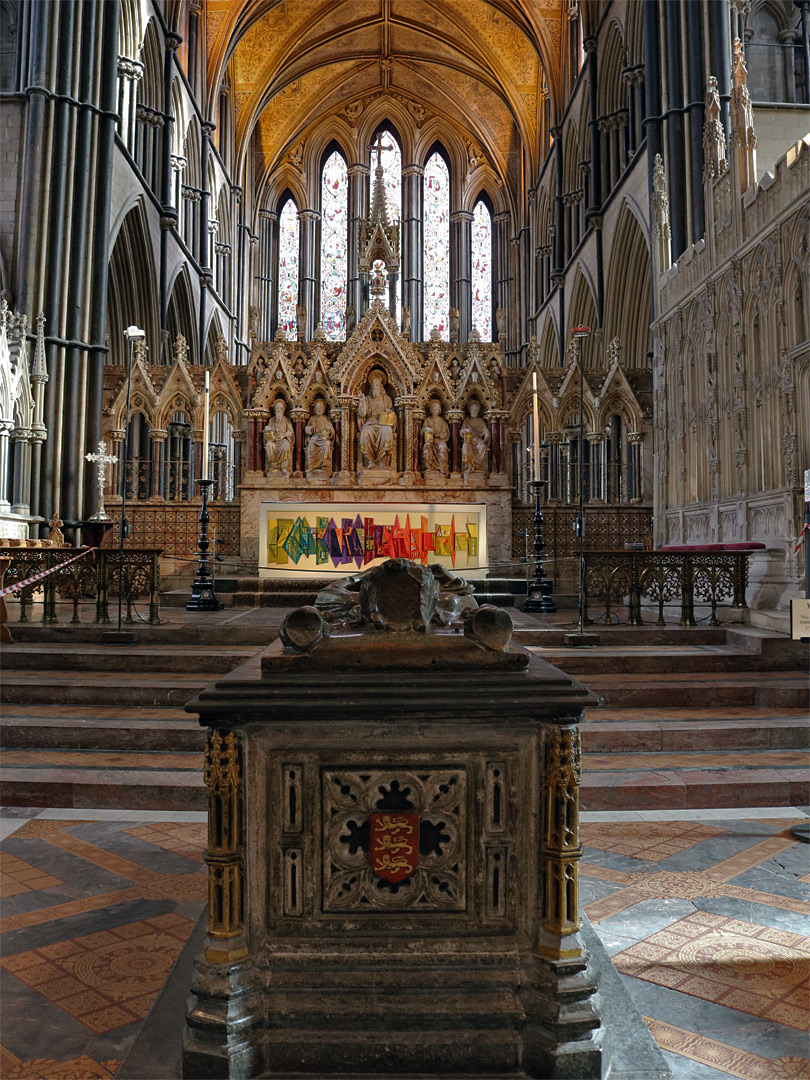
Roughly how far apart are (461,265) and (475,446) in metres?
19.6

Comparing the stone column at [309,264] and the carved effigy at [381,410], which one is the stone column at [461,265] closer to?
the stone column at [309,264]

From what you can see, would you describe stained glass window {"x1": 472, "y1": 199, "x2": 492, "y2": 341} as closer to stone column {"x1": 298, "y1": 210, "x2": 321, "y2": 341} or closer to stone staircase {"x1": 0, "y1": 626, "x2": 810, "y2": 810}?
stone column {"x1": 298, "y1": 210, "x2": 321, "y2": 341}

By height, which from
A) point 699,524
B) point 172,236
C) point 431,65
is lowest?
point 699,524

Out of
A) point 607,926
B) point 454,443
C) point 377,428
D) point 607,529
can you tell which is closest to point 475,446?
point 454,443

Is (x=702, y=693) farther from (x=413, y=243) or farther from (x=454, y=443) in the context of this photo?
(x=413, y=243)

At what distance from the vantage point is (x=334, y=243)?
3056cm

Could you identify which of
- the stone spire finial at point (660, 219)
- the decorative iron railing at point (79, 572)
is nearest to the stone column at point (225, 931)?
the decorative iron railing at point (79, 572)

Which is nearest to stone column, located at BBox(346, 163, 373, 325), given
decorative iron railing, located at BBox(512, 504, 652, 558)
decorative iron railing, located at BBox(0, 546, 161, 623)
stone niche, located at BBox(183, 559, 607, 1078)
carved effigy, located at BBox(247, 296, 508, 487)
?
carved effigy, located at BBox(247, 296, 508, 487)

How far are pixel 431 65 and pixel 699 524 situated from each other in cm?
2457

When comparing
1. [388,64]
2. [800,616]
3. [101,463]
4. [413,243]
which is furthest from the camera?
[413,243]

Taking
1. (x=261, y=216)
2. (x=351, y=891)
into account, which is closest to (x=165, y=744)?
(x=351, y=891)

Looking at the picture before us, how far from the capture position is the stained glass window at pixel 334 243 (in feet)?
99.4

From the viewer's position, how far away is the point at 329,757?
82.9 inches

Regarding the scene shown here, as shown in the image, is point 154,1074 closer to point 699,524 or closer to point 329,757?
point 329,757
